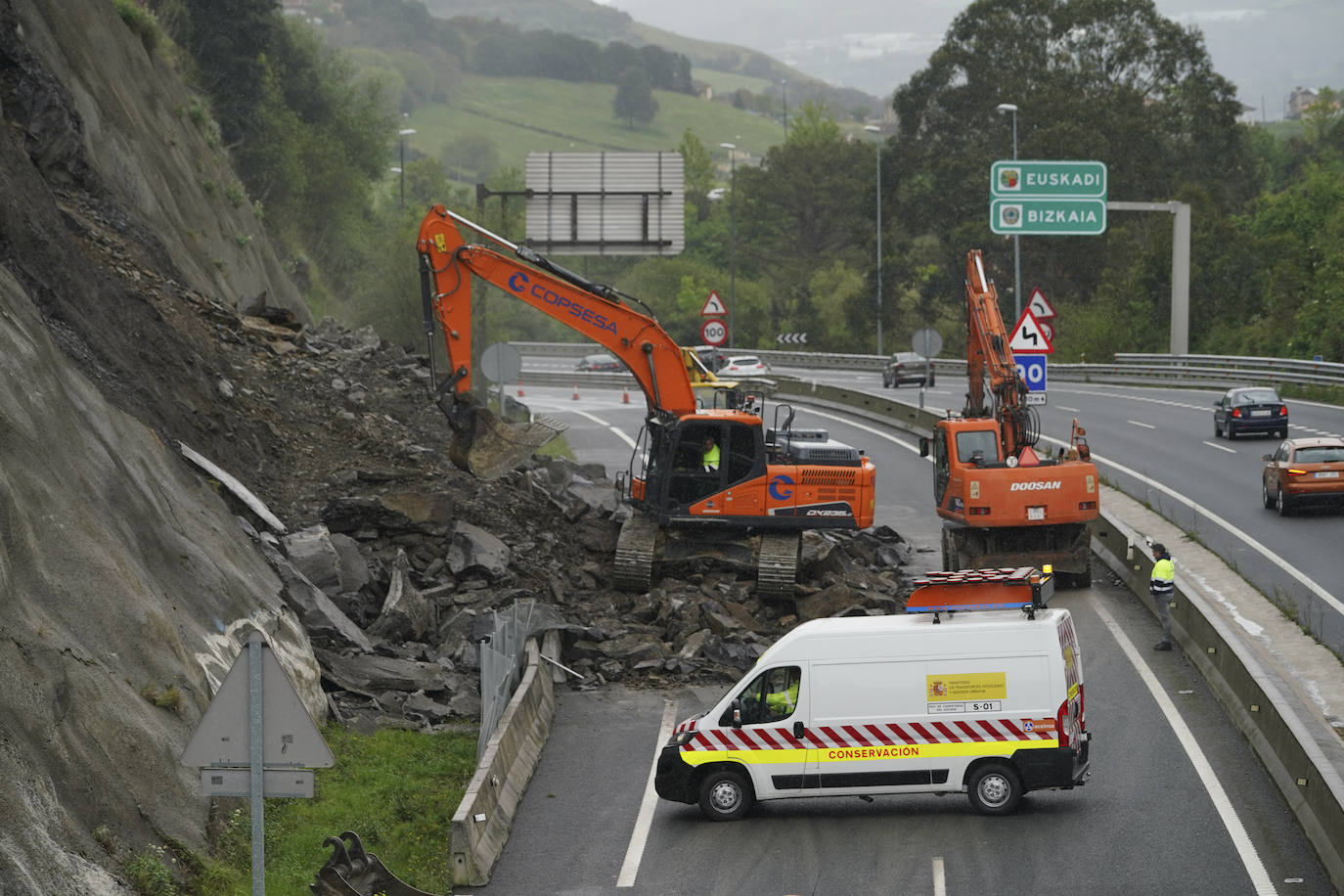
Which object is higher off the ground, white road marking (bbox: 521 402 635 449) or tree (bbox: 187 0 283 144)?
tree (bbox: 187 0 283 144)

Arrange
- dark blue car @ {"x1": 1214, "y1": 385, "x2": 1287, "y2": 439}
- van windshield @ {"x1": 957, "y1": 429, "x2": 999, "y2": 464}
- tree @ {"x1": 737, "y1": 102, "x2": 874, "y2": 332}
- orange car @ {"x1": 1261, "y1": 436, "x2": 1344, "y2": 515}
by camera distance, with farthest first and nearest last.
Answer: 1. tree @ {"x1": 737, "y1": 102, "x2": 874, "y2": 332}
2. dark blue car @ {"x1": 1214, "y1": 385, "x2": 1287, "y2": 439}
3. orange car @ {"x1": 1261, "y1": 436, "x2": 1344, "y2": 515}
4. van windshield @ {"x1": 957, "y1": 429, "x2": 999, "y2": 464}

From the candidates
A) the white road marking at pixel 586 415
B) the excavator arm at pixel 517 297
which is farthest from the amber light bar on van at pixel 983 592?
the white road marking at pixel 586 415

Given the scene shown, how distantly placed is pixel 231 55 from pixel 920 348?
28825mm

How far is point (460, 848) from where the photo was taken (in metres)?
13.8

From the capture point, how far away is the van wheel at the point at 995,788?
15148mm

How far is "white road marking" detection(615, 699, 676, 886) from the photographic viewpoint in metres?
14.1

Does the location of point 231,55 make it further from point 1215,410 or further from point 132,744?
point 132,744

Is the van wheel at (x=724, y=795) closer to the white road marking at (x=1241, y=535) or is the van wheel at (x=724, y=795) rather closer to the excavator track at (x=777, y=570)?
the excavator track at (x=777, y=570)

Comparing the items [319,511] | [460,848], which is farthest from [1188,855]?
[319,511]

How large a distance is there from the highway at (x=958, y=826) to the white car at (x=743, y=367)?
45.9 meters

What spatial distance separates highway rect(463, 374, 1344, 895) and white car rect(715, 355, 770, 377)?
45.9 meters

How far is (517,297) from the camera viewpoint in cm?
2433

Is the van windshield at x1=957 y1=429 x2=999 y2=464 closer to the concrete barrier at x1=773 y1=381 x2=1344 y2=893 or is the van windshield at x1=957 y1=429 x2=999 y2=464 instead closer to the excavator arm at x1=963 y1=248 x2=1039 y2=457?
the excavator arm at x1=963 y1=248 x2=1039 y2=457

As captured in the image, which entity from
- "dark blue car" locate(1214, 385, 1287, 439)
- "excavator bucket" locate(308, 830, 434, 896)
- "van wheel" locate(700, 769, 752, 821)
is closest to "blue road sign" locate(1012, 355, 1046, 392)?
"dark blue car" locate(1214, 385, 1287, 439)
